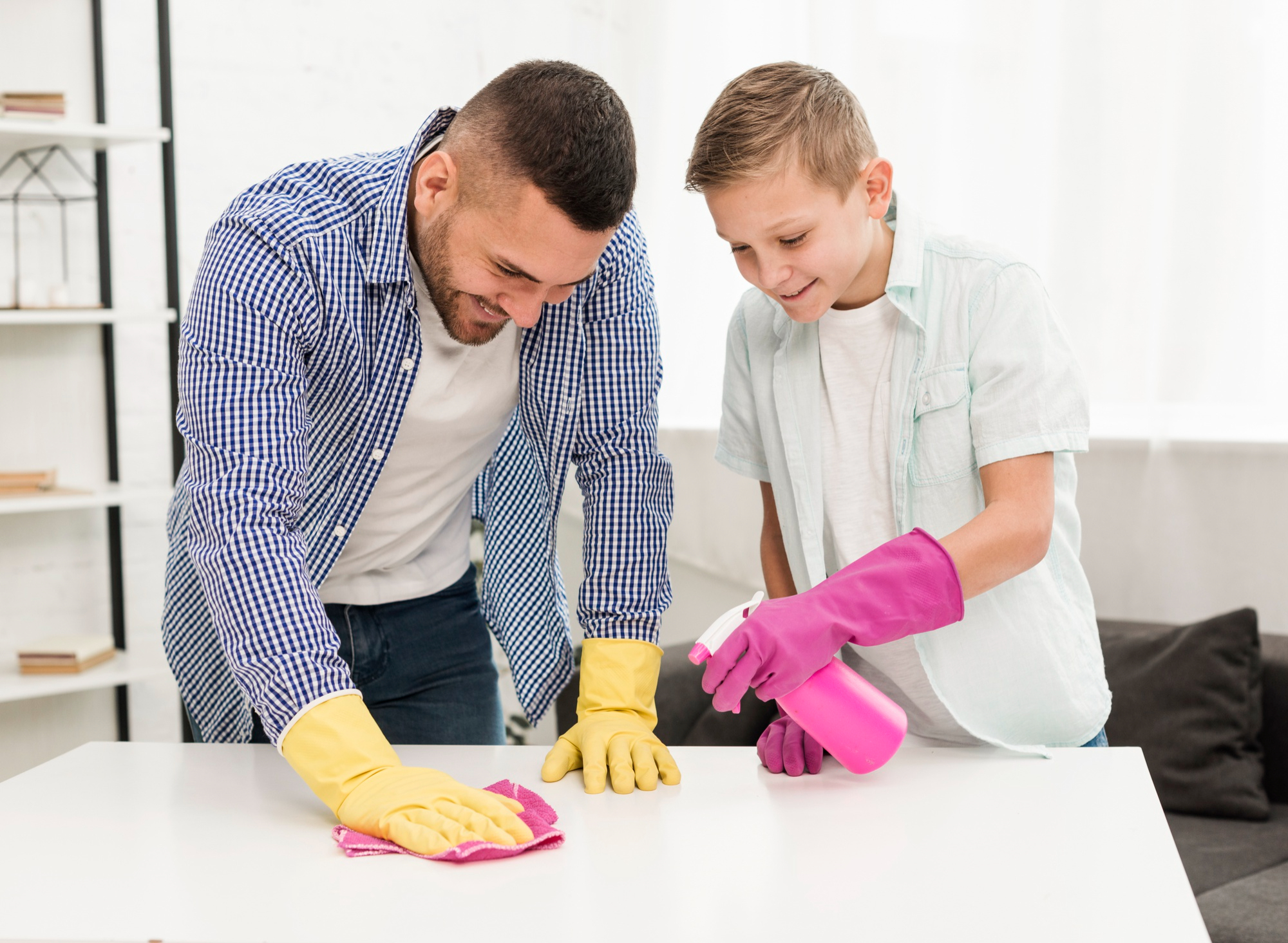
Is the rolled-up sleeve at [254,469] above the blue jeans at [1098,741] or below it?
above

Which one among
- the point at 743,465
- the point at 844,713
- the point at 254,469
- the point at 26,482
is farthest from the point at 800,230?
the point at 26,482

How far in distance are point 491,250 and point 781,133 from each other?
302 mm

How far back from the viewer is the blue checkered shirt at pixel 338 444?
102 cm

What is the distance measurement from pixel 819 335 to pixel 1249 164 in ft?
3.93

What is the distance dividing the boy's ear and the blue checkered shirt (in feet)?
0.95

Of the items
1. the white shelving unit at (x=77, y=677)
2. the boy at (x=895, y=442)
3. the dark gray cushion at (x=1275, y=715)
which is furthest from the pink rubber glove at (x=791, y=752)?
the white shelving unit at (x=77, y=677)

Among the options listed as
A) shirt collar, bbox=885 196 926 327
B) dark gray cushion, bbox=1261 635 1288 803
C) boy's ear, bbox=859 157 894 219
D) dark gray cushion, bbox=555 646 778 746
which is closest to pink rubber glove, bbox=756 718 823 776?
shirt collar, bbox=885 196 926 327

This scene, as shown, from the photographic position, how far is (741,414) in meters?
1.32

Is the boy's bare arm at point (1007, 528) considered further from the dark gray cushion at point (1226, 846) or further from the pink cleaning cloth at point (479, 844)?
the dark gray cushion at point (1226, 846)

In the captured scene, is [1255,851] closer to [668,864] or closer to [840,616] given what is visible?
[840,616]

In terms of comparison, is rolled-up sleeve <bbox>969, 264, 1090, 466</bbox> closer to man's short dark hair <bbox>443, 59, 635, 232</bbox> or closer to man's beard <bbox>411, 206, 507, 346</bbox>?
man's short dark hair <bbox>443, 59, 635, 232</bbox>

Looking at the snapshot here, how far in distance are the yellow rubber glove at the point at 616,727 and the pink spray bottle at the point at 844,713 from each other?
0.40 feet

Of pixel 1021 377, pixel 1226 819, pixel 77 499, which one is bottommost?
pixel 1226 819

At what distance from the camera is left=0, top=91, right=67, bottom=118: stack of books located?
2.35 meters
